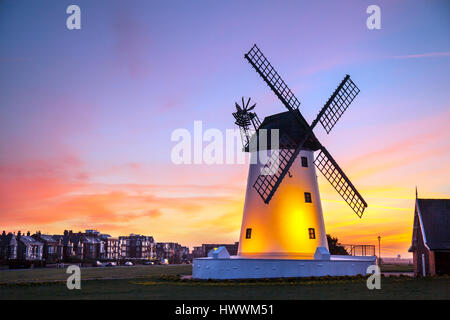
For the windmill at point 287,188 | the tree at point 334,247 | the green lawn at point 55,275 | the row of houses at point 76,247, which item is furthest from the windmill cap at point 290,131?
the row of houses at point 76,247

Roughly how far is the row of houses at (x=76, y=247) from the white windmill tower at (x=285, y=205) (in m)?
67.4

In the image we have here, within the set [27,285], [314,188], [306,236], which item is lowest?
[27,285]

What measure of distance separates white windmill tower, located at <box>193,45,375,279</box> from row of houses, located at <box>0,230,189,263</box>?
6740 cm

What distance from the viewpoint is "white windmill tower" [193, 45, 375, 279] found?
104 feet

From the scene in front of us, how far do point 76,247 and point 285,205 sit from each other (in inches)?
4418

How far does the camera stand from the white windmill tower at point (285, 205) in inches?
1249

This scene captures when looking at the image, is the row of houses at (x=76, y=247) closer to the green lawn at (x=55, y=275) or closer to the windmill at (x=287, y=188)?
the green lawn at (x=55, y=275)

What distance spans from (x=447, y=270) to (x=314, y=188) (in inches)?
478

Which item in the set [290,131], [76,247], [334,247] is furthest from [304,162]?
[76,247]

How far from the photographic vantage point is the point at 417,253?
4028 cm

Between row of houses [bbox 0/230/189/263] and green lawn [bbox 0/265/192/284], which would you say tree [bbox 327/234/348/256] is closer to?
green lawn [bbox 0/265/192/284]

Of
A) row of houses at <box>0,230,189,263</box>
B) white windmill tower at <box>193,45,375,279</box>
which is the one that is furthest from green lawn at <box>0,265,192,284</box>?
row of houses at <box>0,230,189,263</box>
